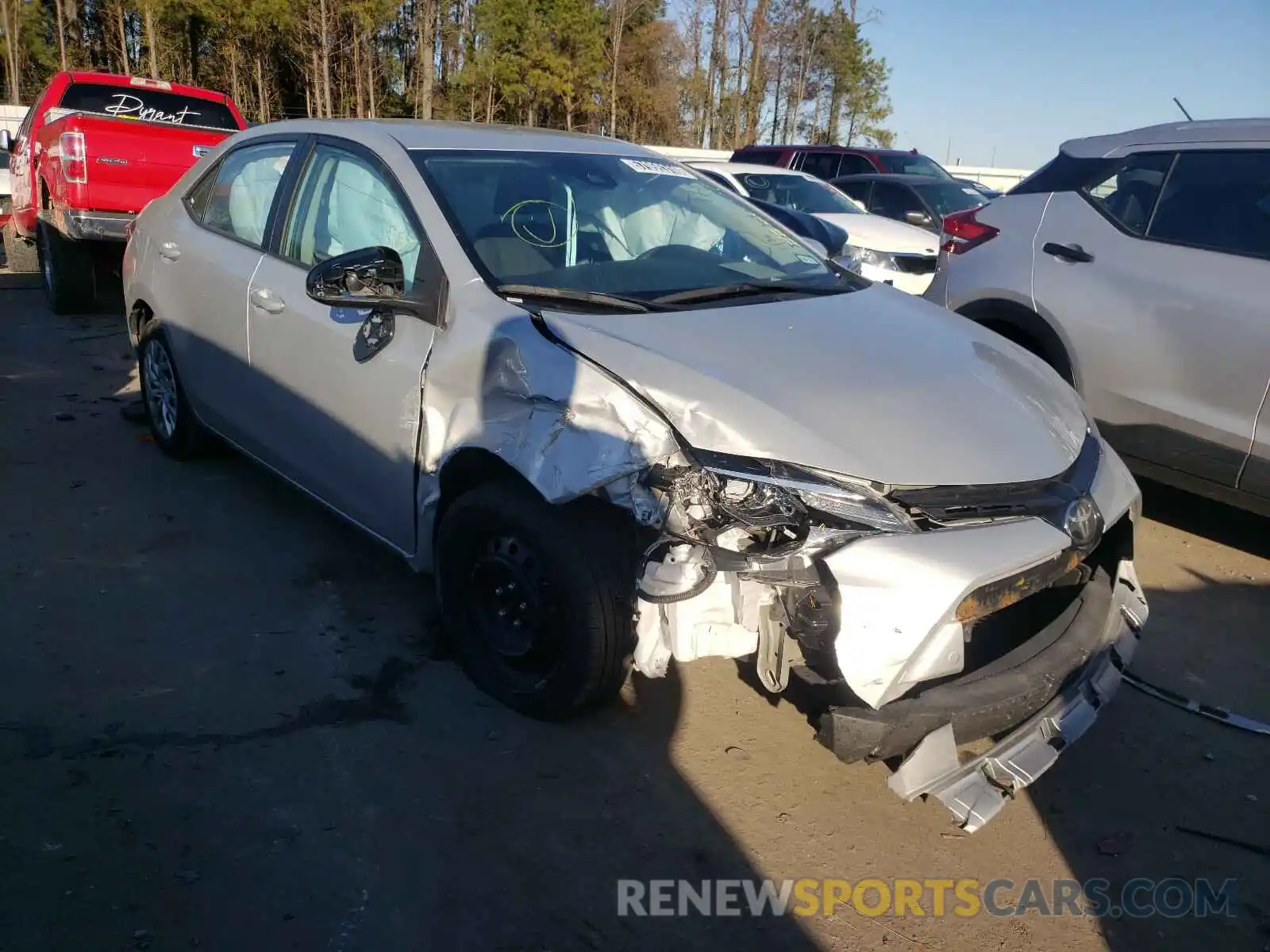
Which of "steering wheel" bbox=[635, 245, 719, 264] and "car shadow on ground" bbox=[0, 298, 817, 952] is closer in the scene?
"car shadow on ground" bbox=[0, 298, 817, 952]

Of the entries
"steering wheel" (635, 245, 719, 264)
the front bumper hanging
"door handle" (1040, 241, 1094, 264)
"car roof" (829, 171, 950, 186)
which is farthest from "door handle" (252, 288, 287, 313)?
"car roof" (829, 171, 950, 186)

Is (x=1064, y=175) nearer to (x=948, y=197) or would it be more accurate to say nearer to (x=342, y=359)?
(x=342, y=359)

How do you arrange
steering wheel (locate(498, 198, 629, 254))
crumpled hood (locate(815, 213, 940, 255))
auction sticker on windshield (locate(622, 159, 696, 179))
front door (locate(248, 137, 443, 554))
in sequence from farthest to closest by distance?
crumpled hood (locate(815, 213, 940, 255)), auction sticker on windshield (locate(622, 159, 696, 179)), steering wheel (locate(498, 198, 629, 254)), front door (locate(248, 137, 443, 554))

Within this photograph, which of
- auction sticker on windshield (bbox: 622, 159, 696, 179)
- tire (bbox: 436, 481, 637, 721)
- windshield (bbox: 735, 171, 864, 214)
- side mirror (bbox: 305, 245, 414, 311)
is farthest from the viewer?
windshield (bbox: 735, 171, 864, 214)

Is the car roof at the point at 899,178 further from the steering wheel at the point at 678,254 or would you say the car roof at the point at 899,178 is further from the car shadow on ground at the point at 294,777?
the car shadow on ground at the point at 294,777

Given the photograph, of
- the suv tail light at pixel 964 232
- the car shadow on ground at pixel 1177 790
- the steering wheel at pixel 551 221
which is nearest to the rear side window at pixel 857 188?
the suv tail light at pixel 964 232

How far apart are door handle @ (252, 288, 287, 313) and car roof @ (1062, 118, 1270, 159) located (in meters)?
3.89

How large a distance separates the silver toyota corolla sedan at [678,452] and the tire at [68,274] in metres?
6.06

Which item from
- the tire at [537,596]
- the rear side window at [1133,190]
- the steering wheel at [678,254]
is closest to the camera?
the tire at [537,596]

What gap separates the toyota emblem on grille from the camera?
2.74 metres

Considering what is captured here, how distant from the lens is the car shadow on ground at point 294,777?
2420 mm

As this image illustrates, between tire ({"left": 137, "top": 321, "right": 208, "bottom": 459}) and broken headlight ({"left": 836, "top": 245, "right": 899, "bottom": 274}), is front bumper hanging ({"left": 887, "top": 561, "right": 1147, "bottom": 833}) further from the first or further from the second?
broken headlight ({"left": 836, "top": 245, "right": 899, "bottom": 274})

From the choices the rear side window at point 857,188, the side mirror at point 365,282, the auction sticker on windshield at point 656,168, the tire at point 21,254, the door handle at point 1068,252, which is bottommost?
the tire at point 21,254

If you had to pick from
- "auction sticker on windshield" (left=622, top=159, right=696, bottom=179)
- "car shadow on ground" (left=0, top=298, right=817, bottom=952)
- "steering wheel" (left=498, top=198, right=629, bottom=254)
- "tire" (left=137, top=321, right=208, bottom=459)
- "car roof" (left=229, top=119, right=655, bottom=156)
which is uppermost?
"car roof" (left=229, top=119, right=655, bottom=156)
